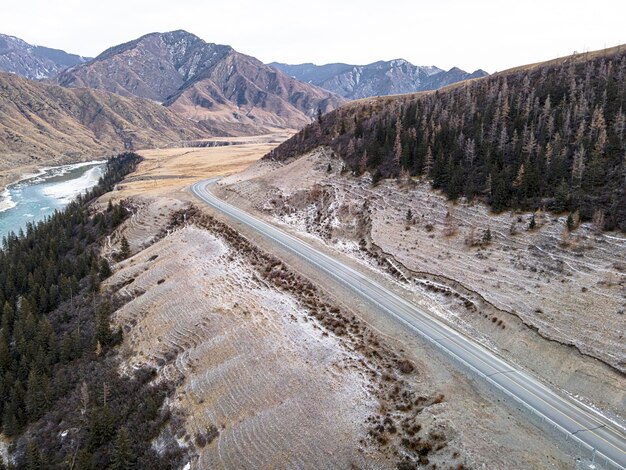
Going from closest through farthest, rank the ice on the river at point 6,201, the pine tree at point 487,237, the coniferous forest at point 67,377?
the coniferous forest at point 67,377
the pine tree at point 487,237
the ice on the river at point 6,201

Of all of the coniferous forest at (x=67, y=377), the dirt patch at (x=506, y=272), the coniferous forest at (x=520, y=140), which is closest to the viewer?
the dirt patch at (x=506, y=272)

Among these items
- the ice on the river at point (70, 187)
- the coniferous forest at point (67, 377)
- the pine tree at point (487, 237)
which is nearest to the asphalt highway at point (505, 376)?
the pine tree at point (487, 237)

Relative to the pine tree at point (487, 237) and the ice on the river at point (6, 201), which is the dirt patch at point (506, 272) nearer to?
the pine tree at point (487, 237)

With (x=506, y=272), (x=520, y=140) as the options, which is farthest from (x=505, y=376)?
(x=520, y=140)

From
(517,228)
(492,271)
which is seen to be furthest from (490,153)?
(492,271)

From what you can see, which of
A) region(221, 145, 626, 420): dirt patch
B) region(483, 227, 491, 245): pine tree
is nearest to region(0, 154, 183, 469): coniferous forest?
region(221, 145, 626, 420): dirt patch

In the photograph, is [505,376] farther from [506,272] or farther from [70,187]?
[70,187]

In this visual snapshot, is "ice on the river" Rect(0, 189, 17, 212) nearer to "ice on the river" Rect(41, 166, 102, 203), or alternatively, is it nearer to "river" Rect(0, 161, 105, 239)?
"river" Rect(0, 161, 105, 239)
